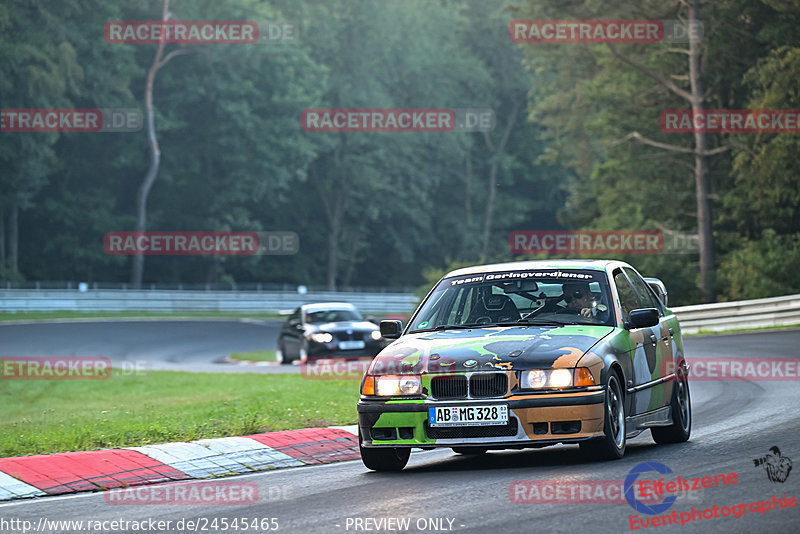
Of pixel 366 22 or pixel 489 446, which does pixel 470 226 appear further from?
pixel 489 446

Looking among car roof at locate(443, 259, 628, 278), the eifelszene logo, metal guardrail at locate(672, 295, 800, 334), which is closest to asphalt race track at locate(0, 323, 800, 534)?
the eifelszene logo

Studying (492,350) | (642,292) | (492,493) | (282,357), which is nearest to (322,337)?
(282,357)

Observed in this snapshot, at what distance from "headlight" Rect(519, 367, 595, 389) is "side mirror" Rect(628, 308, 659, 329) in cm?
128

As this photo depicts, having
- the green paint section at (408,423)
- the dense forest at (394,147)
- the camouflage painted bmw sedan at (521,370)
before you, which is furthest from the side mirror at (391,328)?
the dense forest at (394,147)

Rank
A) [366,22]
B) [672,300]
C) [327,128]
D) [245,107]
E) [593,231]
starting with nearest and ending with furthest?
[672,300] < [593,231] < [245,107] < [327,128] < [366,22]

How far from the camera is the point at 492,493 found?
826 centimetres

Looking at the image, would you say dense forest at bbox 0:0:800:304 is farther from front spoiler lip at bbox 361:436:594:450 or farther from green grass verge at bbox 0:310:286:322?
front spoiler lip at bbox 361:436:594:450

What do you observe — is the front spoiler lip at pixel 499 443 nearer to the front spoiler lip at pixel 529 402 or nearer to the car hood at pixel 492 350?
the front spoiler lip at pixel 529 402

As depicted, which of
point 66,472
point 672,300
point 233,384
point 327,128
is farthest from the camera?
point 327,128

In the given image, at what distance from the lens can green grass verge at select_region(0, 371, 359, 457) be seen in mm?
11953

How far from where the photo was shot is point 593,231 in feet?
151

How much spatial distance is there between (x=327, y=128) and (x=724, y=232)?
3683cm

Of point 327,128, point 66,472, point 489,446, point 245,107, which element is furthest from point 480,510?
point 327,128

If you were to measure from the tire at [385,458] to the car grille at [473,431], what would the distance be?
0.66m
